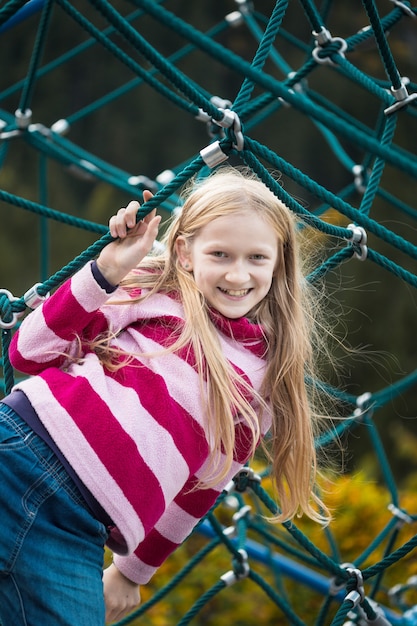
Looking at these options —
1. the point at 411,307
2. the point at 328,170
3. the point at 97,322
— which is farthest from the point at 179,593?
the point at 328,170

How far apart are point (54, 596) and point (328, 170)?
392cm

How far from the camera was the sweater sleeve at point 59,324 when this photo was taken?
0.86m

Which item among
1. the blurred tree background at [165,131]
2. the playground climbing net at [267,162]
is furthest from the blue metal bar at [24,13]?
the blurred tree background at [165,131]

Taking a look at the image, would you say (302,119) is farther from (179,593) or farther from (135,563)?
(135,563)

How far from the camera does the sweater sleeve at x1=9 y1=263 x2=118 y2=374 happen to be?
865mm

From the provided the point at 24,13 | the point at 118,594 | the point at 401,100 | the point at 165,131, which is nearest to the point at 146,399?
the point at 118,594

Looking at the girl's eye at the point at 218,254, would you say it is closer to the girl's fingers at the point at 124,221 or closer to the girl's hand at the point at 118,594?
the girl's fingers at the point at 124,221

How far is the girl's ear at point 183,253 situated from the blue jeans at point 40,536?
23cm

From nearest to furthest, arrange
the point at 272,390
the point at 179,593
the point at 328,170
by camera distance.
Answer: the point at 272,390
the point at 179,593
the point at 328,170

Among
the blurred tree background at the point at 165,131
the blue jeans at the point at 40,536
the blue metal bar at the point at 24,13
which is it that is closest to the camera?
the blue jeans at the point at 40,536

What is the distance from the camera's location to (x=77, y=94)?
5.00m

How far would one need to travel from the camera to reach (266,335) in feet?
3.22

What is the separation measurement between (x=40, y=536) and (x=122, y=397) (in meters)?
0.14

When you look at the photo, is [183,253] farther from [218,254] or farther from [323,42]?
[323,42]
